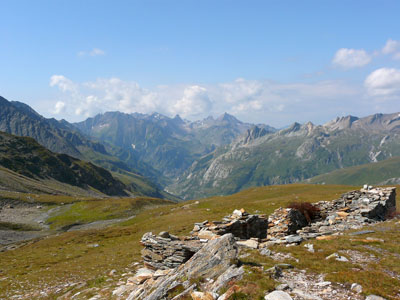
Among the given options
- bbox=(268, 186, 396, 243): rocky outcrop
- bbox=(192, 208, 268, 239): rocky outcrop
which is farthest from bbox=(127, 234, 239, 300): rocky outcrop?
bbox=(268, 186, 396, 243): rocky outcrop

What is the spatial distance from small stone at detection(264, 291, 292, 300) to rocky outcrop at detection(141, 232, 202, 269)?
9.25m

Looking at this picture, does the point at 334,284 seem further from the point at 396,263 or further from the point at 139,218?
the point at 139,218

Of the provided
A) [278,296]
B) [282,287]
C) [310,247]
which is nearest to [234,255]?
[282,287]

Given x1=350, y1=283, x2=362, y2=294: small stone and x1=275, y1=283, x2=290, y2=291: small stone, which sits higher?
x1=275, y1=283, x2=290, y2=291: small stone

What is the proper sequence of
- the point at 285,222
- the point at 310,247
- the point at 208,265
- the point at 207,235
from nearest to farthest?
the point at 208,265 < the point at 310,247 < the point at 207,235 < the point at 285,222

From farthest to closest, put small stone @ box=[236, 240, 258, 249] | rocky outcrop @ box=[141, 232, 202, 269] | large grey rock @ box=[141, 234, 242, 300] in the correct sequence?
1. small stone @ box=[236, 240, 258, 249]
2. rocky outcrop @ box=[141, 232, 202, 269]
3. large grey rock @ box=[141, 234, 242, 300]

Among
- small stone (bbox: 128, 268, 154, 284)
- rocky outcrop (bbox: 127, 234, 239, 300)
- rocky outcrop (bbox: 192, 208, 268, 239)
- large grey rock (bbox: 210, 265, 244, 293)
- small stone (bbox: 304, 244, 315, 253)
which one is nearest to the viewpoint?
large grey rock (bbox: 210, 265, 244, 293)

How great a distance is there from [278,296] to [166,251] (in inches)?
455

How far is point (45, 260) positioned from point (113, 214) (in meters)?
70.9

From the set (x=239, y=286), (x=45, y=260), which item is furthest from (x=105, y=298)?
(x=45, y=260)

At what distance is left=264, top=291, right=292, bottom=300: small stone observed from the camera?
38.5 feet

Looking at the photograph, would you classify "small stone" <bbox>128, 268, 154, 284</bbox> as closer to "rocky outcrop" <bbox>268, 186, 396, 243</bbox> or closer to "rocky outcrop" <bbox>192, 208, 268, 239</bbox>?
"rocky outcrop" <bbox>192, 208, 268, 239</bbox>

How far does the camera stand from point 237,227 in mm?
28906

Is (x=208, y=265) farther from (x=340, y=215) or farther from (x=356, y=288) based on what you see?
(x=340, y=215)
